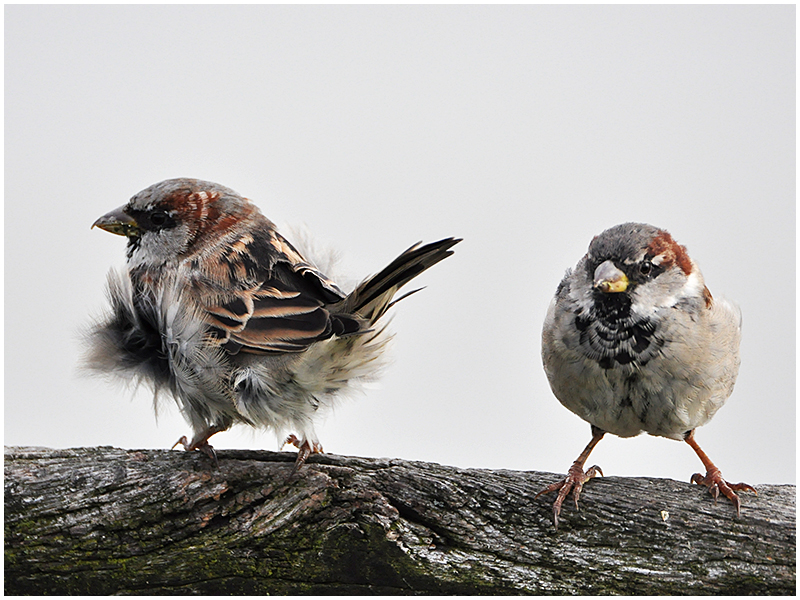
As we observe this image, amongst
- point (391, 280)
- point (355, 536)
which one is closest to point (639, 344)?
point (391, 280)

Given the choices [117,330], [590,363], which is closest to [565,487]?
[590,363]

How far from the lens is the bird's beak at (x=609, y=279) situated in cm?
172

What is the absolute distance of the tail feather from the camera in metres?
1.57

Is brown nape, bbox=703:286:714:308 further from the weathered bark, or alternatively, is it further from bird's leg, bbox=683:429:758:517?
the weathered bark

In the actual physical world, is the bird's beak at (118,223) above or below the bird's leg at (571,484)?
above

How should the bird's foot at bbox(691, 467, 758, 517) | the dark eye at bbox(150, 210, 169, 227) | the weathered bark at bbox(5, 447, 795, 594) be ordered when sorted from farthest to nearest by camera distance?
the dark eye at bbox(150, 210, 169, 227) → the bird's foot at bbox(691, 467, 758, 517) → the weathered bark at bbox(5, 447, 795, 594)

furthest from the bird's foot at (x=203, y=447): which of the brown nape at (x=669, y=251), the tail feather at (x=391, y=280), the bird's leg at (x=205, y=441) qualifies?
the brown nape at (x=669, y=251)

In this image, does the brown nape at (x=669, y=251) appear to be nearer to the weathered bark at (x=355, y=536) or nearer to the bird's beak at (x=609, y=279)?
the bird's beak at (x=609, y=279)

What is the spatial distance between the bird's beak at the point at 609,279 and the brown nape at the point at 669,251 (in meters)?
0.11

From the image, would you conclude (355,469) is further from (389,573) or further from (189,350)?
(189,350)

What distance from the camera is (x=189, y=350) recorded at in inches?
69.5

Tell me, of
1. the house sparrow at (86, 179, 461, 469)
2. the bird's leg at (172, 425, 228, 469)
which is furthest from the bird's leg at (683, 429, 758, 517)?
the bird's leg at (172, 425, 228, 469)

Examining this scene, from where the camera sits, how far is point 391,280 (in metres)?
1.66

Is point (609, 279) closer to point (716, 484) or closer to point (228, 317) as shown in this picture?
point (716, 484)
